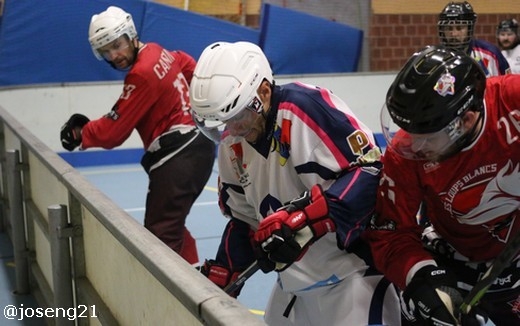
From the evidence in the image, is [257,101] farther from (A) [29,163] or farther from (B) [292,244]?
(A) [29,163]

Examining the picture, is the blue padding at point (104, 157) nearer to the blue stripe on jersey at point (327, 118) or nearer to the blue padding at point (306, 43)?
the blue padding at point (306, 43)

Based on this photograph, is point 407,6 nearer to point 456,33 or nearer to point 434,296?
point 456,33

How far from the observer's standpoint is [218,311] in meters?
1.30

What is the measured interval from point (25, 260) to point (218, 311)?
344 cm

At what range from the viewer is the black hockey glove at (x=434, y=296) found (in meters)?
1.95

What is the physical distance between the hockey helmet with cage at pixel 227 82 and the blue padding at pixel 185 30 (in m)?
7.46

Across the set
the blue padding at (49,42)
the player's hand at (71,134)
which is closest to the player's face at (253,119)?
the player's hand at (71,134)

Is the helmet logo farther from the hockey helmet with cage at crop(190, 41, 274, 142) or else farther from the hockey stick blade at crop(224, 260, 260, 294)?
the hockey stick blade at crop(224, 260, 260, 294)

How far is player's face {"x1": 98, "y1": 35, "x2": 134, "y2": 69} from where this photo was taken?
13.2ft

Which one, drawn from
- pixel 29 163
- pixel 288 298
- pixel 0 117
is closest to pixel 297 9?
pixel 0 117

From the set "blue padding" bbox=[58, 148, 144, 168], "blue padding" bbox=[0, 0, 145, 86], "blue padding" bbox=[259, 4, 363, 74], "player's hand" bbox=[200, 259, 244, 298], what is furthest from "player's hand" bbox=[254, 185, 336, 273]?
"blue padding" bbox=[259, 4, 363, 74]

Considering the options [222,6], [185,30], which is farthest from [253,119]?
[222,6]

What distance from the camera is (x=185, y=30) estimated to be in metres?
9.82

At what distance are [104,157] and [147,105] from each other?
5.58 metres
